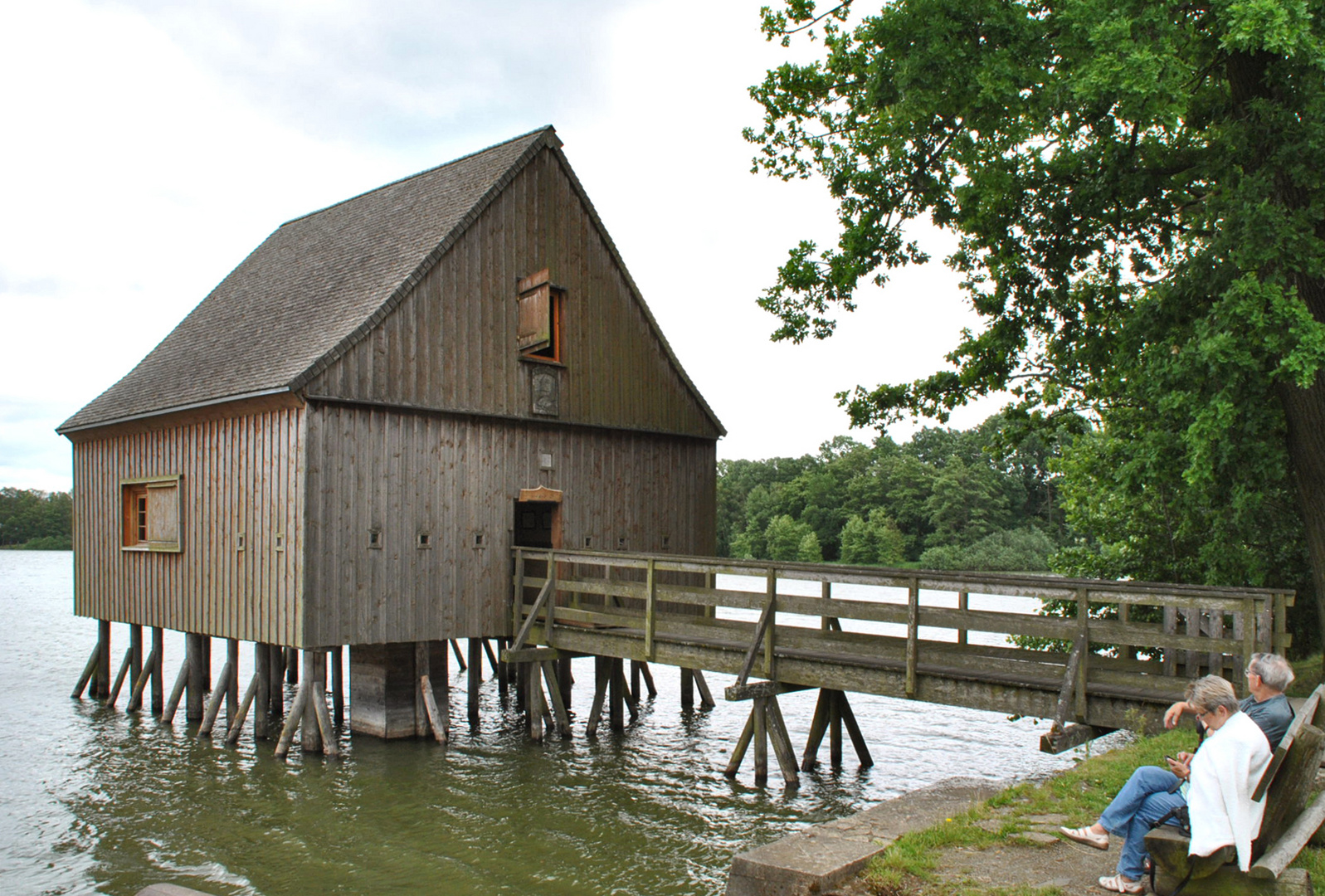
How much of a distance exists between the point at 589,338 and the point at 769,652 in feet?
24.1

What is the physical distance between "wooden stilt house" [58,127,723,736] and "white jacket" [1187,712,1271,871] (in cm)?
1135

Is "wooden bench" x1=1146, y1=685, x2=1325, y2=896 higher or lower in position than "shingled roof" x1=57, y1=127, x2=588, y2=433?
lower

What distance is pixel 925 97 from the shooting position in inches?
475

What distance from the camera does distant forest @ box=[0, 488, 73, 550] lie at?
98.6 m

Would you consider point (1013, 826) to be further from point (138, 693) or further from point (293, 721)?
point (138, 693)

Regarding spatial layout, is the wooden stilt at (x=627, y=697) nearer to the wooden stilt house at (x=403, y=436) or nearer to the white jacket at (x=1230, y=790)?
the wooden stilt house at (x=403, y=436)

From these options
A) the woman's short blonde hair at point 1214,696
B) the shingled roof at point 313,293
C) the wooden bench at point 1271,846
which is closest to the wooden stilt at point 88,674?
the shingled roof at point 313,293

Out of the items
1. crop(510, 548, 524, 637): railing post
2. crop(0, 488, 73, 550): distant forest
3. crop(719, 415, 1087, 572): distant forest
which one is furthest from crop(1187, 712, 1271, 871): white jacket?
crop(0, 488, 73, 550): distant forest

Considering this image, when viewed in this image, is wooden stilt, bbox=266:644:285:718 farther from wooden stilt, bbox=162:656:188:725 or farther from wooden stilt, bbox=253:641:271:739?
wooden stilt, bbox=162:656:188:725

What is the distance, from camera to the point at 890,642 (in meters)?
11.8

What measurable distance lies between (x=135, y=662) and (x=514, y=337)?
10.8 meters

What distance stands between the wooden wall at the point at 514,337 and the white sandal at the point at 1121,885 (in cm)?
1126

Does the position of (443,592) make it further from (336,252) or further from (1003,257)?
(1003,257)

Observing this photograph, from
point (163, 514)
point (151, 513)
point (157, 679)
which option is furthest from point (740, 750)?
point (157, 679)
